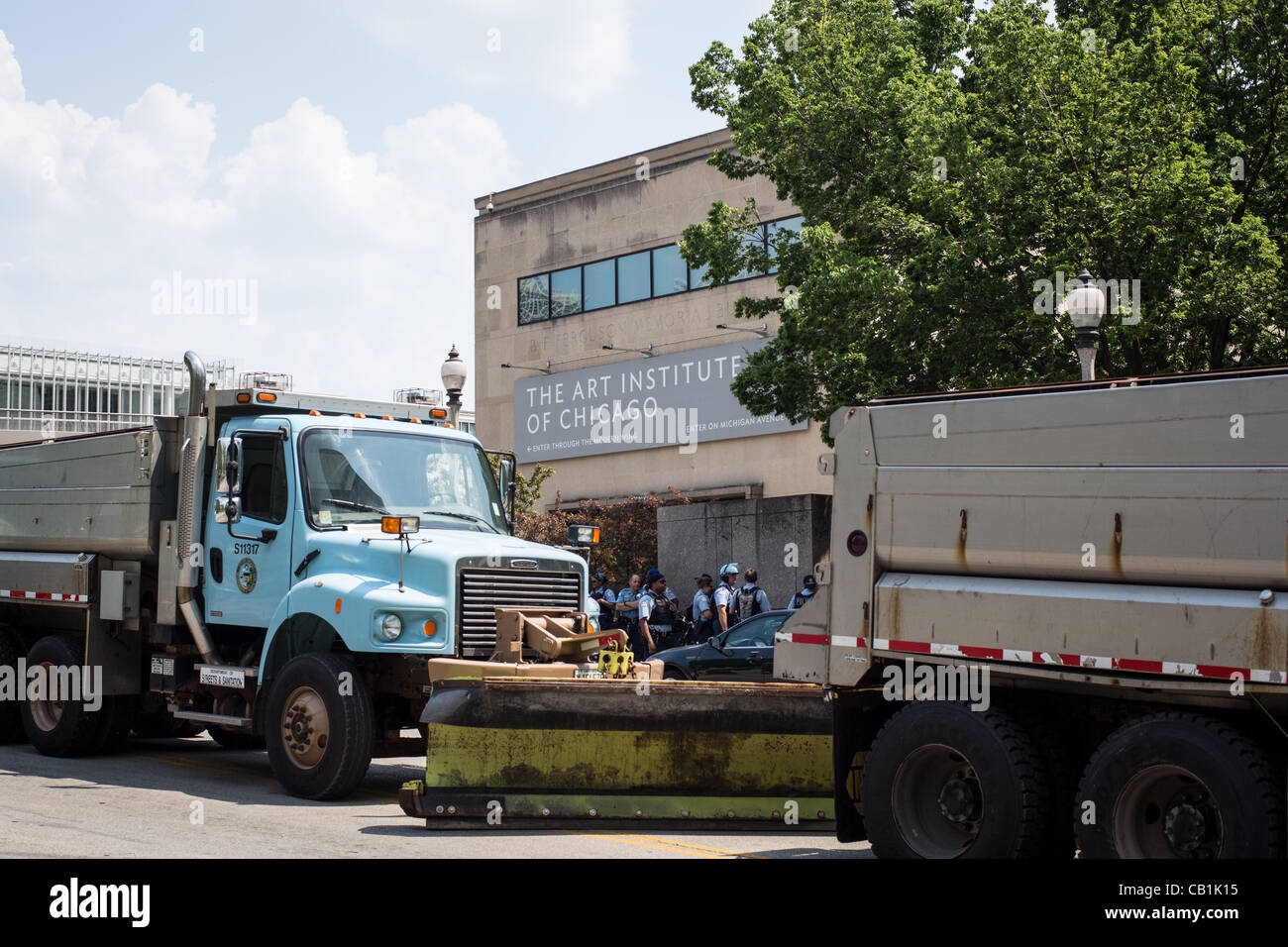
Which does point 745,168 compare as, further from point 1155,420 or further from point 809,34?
point 1155,420

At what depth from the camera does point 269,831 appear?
9.53 m

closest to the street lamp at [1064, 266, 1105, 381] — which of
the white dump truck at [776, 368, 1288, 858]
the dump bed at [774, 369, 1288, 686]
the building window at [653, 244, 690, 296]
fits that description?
the white dump truck at [776, 368, 1288, 858]

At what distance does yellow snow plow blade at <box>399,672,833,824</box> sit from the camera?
9797 millimetres

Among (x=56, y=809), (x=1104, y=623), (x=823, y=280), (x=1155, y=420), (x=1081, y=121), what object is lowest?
(x=56, y=809)

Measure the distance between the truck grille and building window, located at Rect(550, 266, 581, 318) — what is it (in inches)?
1263

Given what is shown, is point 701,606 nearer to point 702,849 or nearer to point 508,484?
point 508,484

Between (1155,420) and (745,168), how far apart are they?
53.7ft

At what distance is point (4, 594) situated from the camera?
1477 cm

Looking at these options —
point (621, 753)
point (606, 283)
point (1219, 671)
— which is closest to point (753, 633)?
point (621, 753)

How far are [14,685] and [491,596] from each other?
6.34 meters

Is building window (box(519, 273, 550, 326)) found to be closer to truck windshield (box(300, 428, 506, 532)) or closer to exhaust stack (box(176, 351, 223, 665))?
exhaust stack (box(176, 351, 223, 665))

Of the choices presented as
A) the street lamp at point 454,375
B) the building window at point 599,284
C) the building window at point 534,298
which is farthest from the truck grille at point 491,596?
Result: the building window at point 534,298

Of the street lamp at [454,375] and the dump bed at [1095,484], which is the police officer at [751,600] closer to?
the street lamp at [454,375]
